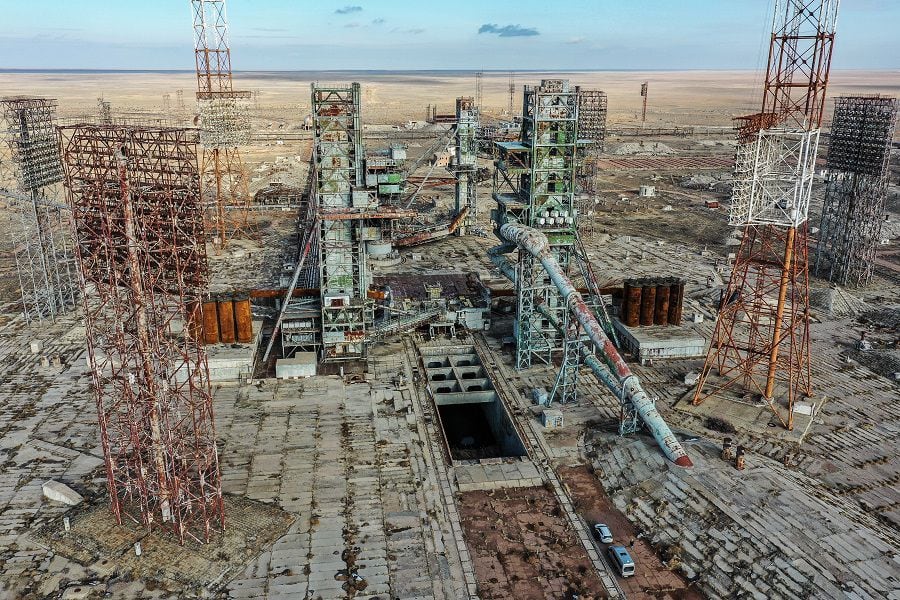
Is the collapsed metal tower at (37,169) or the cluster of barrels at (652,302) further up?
the collapsed metal tower at (37,169)

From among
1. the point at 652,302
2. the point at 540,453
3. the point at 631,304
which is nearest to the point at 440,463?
the point at 540,453

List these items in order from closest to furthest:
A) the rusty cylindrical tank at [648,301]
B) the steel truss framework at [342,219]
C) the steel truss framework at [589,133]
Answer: the steel truss framework at [342,219] → the rusty cylindrical tank at [648,301] → the steel truss framework at [589,133]

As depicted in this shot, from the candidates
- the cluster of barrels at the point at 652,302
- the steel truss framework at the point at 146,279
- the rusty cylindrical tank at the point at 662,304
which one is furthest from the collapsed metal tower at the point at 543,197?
the steel truss framework at the point at 146,279

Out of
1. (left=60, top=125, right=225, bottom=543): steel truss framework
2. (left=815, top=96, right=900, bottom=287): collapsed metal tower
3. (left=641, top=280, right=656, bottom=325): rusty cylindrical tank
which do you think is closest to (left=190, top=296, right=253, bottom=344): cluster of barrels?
(left=60, top=125, right=225, bottom=543): steel truss framework

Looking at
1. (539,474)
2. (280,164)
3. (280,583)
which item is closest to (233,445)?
(280,583)

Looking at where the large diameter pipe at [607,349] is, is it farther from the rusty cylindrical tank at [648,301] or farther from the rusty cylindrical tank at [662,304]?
the rusty cylindrical tank at [662,304]

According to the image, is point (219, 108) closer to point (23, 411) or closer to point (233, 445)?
point (23, 411)

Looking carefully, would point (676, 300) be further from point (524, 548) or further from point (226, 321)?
point (226, 321)
